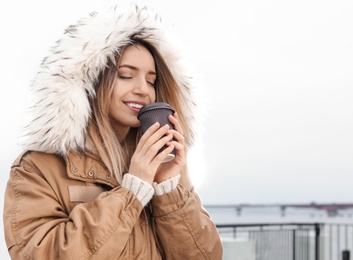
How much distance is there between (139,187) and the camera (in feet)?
5.71

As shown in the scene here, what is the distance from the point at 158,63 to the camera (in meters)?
2.13

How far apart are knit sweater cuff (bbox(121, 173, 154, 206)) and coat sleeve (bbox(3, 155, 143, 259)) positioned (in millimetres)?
22

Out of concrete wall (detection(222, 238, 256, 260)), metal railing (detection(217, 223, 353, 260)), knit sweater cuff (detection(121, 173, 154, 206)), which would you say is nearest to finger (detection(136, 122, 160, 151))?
knit sweater cuff (detection(121, 173, 154, 206))

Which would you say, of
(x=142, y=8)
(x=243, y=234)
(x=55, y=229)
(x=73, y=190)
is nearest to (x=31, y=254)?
(x=55, y=229)

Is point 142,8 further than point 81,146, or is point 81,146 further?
point 142,8

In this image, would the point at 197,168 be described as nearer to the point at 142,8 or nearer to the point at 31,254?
the point at 142,8

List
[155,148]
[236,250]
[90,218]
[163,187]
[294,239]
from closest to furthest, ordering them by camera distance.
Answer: [90,218] < [155,148] < [163,187] < [236,250] < [294,239]

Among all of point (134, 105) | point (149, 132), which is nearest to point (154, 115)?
point (149, 132)

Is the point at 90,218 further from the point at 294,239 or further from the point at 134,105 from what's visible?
the point at 294,239

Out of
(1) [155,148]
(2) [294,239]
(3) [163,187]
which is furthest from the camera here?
(2) [294,239]

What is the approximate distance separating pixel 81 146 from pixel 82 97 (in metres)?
0.19

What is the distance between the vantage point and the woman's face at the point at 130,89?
192 centimetres

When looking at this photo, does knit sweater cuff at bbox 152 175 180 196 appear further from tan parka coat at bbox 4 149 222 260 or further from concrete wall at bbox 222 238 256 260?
concrete wall at bbox 222 238 256 260

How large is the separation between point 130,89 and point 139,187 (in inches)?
16.3
